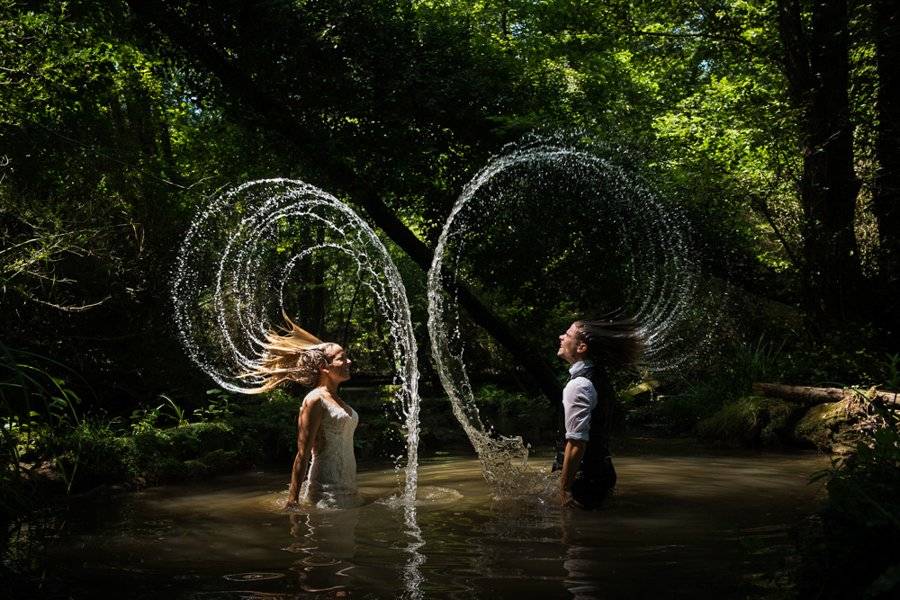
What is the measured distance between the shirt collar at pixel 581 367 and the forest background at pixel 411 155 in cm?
524

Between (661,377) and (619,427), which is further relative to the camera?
(661,377)

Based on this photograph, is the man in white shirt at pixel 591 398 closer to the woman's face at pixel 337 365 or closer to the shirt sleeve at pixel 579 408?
the shirt sleeve at pixel 579 408

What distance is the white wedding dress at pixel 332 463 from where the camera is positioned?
7.01 m

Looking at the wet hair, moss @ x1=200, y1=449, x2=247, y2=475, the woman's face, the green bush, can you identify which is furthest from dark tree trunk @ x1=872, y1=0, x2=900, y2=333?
the green bush

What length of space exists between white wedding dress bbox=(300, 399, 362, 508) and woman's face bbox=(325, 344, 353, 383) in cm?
24

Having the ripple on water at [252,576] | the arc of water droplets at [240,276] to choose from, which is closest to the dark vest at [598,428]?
the ripple on water at [252,576]

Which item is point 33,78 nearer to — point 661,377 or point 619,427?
point 619,427

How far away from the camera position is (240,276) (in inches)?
677

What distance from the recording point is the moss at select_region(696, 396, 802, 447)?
12406 millimetres

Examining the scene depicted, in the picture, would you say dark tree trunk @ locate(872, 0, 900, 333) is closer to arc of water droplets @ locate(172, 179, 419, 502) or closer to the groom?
arc of water droplets @ locate(172, 179, 419, 502)

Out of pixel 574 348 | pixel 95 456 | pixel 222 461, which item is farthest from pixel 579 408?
pixel 222 461

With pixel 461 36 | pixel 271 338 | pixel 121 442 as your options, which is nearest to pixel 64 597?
pixel 271 338

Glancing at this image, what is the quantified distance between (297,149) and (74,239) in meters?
4.90

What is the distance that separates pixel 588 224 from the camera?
16016mm
